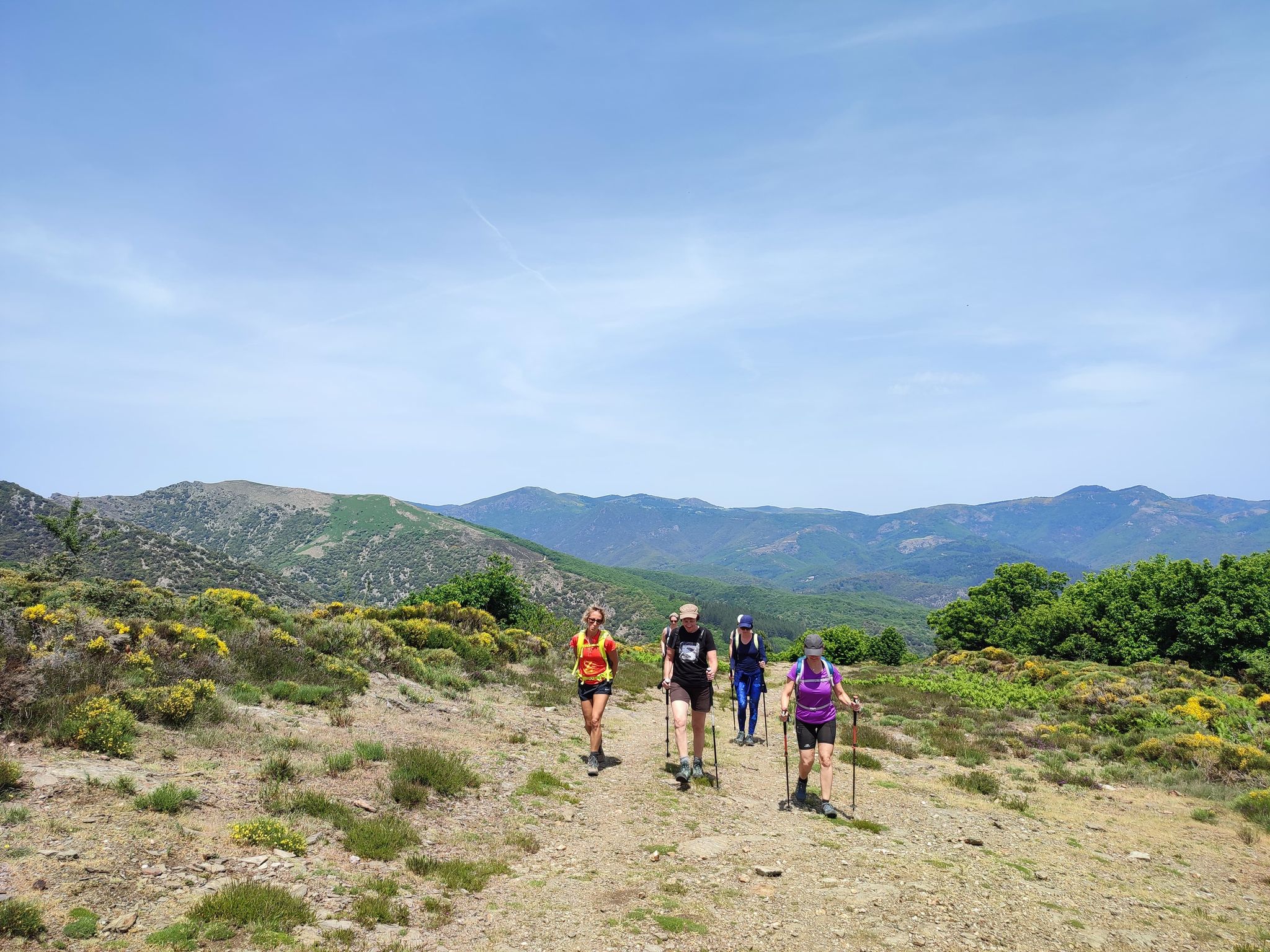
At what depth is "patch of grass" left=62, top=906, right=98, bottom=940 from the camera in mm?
4180

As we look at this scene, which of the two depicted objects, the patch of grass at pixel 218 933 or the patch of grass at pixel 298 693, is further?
the patch of grass at pixel 298 693

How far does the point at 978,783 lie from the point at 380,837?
403 inches

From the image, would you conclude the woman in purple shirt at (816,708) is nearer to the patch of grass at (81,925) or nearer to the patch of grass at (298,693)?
the patch of grass at (81,925)

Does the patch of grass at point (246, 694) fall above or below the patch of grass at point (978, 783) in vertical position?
above

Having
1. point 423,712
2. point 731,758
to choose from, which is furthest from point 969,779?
point 423,712

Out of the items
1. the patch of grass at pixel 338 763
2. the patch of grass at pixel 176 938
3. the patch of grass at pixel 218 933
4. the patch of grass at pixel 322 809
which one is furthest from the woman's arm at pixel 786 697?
the patch of grass at pixel 176 938

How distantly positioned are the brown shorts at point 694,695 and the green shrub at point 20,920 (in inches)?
287

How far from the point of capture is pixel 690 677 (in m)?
9.73

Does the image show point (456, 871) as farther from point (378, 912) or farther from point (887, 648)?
point (887, 648)

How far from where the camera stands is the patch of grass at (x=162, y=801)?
19.5ft

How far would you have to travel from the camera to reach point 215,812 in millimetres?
6230

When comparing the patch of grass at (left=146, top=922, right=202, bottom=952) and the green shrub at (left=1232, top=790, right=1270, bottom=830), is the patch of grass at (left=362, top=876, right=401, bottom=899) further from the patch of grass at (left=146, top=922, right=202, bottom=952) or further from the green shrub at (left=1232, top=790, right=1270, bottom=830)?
the green shrub at (left=1232, top=790, right=1270, bottom=830)

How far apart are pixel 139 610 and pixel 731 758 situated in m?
12.1

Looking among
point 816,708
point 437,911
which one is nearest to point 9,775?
point 437,911
